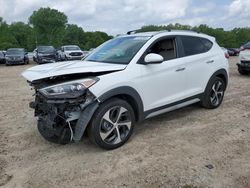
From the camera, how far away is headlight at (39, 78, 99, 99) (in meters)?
3.79

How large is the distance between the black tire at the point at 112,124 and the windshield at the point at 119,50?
31.0 inches

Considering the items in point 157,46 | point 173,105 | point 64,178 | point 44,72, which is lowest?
point 64,178

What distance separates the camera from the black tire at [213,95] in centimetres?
587

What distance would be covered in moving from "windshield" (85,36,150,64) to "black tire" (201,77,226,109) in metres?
1.90

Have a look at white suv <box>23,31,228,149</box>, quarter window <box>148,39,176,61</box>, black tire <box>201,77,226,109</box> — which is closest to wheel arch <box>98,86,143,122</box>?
white suv <box>23,31,228,149</box>

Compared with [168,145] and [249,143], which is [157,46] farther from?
[249,143]

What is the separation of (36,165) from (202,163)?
225 centimetres

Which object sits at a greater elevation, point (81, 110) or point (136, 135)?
point (81, 110)

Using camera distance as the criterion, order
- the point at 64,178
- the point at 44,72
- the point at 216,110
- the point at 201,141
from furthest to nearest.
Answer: the point at 216,110
the point at 201,141
the point at 44,72
the point at 64,178

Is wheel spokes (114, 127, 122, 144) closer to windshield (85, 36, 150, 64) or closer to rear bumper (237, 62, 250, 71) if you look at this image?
windshield (85, 36, 150, 64)

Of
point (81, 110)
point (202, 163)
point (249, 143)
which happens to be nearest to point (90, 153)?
point (81, 110)

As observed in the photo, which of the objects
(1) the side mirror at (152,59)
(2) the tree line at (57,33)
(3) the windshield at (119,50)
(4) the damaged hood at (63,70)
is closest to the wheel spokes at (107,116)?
(4) the damaged hood at (63,70)

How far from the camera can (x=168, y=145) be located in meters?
4.32

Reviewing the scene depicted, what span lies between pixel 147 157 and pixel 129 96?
99cm
